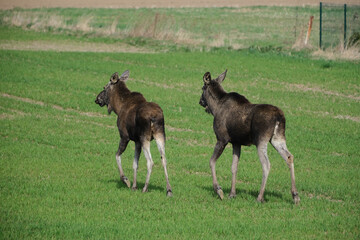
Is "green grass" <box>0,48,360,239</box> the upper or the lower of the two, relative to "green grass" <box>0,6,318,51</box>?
lower

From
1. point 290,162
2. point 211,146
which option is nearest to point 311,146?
point 211,146

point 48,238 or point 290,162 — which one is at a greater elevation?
point 290,162

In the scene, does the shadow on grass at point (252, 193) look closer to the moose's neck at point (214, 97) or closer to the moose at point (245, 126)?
the moose at point (245, 126)

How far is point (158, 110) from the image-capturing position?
13625 millimetres

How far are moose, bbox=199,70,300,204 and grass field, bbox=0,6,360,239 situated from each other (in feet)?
2.62

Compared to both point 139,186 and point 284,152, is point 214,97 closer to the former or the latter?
point 284,152

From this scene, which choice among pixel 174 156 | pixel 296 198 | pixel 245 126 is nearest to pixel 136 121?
pixel 245 126

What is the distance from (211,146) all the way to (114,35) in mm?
28321

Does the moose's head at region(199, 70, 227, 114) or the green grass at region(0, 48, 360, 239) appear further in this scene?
the moose's head at region(199, 70, 227, 114)

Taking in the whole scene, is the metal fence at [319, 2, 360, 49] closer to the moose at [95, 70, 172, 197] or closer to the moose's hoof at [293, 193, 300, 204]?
the moose at [95, 70, 172, 197]

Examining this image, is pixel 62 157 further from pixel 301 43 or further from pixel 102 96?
pixel 301 43

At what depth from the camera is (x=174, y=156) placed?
18.5 meters

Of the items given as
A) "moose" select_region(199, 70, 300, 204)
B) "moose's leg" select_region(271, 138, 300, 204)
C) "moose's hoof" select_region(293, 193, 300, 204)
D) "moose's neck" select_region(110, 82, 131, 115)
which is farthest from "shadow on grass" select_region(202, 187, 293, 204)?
"moose's neck" select_region(110, 82, 131, 115)

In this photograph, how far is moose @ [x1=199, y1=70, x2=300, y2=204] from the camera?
1271cm
